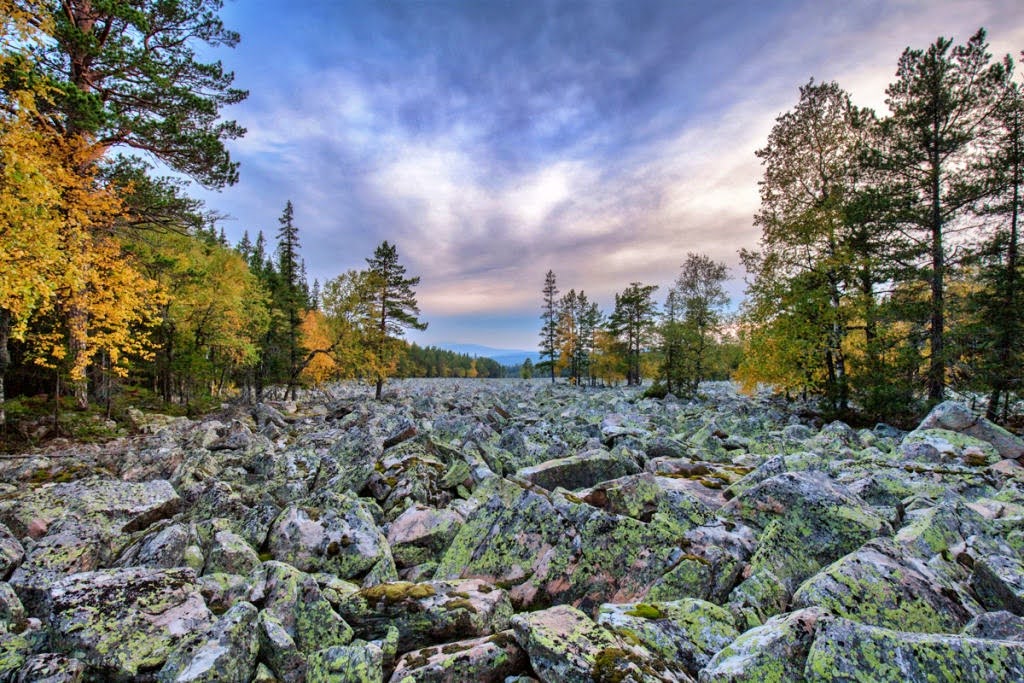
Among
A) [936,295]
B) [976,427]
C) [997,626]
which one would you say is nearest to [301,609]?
[997,626]

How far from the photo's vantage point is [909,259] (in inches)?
667

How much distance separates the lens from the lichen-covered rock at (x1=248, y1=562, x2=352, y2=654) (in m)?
3.43

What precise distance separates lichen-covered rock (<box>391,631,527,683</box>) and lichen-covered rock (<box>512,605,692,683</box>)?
0.12 meters

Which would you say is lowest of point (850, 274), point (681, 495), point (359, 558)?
point (359, 558)

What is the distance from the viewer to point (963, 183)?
1598 cm

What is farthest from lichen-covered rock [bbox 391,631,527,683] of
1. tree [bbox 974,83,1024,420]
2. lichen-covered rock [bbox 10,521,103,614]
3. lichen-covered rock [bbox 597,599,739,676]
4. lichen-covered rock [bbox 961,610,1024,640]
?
tree [bbox 974,83,1024,420]

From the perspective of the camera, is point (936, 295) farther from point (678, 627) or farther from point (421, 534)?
point (421, 534)

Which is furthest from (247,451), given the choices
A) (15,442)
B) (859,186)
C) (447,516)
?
(859,186)

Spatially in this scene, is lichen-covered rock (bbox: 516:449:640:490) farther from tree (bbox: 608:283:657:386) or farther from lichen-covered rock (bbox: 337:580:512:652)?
tree (bbox: 608:283:657:386)

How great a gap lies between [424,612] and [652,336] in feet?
140

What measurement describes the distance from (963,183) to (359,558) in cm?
2323

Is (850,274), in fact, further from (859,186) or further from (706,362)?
(706,362)

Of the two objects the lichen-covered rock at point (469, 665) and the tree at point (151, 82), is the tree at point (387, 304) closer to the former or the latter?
the tree at point (151, 82)

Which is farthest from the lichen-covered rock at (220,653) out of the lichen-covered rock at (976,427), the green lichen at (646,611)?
the lichen-covered rock at (976,427)
